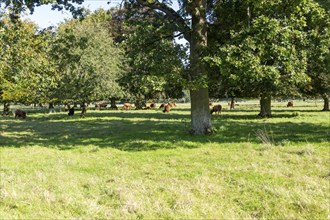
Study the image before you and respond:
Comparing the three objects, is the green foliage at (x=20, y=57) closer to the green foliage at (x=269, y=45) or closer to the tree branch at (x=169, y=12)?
the tree branch at (x=169, y=12)

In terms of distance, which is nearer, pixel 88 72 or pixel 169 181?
pixel 169 181

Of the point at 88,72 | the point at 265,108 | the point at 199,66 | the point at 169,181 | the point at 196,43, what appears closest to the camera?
the point at 169,181

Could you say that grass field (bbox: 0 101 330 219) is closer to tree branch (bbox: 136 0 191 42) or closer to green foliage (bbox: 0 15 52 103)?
green foliage (bbox: 0 15 52 103)

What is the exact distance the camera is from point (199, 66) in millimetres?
15859

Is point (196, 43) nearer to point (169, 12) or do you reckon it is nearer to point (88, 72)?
point (169, 12)

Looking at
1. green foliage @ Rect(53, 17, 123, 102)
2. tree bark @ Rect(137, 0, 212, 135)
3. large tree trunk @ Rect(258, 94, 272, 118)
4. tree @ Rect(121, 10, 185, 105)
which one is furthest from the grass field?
green foliage @ Rect(53, 17, 123, 102)

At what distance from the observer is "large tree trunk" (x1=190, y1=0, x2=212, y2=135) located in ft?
51.5

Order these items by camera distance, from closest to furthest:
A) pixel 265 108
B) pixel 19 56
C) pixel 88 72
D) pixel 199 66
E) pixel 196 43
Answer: pixel 19 56 → pixel 199 66 → pixel 196 43 → pixel 265 108 → pixel 88 72

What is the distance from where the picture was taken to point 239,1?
15.8 meters

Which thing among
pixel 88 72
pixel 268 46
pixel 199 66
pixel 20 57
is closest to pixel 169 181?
pixel 268 46

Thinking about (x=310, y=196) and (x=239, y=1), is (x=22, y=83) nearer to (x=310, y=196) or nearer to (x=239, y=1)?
(x=239, y=1)

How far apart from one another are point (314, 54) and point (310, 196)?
34.1ft

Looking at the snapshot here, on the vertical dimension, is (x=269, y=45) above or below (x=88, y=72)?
below

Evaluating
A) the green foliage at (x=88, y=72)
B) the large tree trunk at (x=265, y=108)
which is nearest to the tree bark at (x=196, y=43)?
the large tree trunk at (x=265, y=108)
